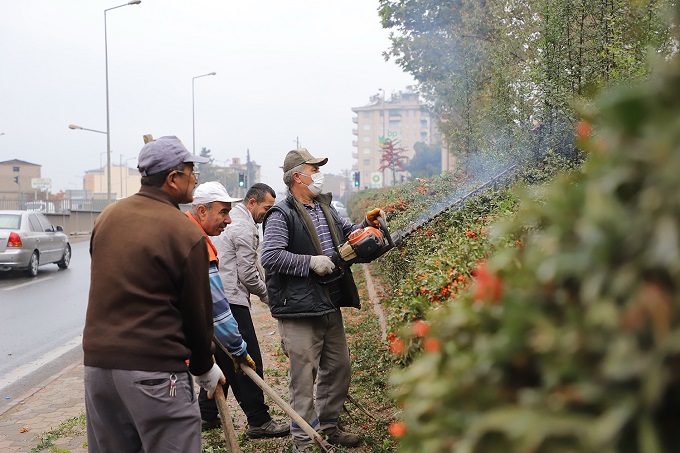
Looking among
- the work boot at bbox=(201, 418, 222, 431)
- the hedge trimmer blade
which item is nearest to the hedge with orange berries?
the hedge trimmer blade

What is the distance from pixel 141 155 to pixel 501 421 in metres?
2.72

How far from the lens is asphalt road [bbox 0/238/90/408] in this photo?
830 cm

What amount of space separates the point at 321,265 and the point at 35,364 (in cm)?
536

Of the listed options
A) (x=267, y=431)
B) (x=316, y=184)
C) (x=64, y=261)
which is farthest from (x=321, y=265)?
(x=64, y=261)

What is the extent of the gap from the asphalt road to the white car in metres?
0.38

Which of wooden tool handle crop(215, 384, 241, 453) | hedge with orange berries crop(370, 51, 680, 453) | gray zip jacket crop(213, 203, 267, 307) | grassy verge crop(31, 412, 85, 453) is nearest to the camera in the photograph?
hedge with orange berries crop(370, 51, 680, 453)

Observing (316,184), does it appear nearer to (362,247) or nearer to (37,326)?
(362,247)

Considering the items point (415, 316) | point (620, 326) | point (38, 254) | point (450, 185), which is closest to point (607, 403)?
point (620, 326)

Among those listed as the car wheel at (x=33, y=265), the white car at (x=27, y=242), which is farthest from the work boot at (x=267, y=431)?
the car wheel at (x=33, y=265)

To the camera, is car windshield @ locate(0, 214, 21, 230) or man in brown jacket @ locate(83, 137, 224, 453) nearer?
man in brown jacket @ locate(83, 137, 224, 453)

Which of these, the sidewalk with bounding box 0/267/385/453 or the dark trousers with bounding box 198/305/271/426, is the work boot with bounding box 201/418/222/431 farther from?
the sidewalk with bounding box 0/267/385/453

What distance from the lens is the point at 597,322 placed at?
108cm

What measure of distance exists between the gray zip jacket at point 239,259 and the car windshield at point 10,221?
12567mm

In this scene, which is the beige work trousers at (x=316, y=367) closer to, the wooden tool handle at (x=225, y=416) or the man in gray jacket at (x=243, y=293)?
the man in gray jacket at (x=243, y=293)
